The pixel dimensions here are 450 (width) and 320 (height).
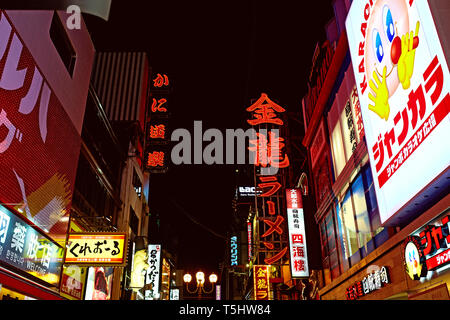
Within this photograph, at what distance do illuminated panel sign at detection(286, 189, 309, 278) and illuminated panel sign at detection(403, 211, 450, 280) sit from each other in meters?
9.10

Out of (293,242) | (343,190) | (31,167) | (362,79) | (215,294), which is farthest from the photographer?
(215,294)

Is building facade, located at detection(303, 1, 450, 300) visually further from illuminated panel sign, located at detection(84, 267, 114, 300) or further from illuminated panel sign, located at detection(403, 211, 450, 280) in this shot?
illuminated panel sign, located at detection(84, 267, 114, 300)

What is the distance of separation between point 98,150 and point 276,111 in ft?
42.8

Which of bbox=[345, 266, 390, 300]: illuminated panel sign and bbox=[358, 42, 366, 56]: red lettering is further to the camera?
bbox=[358, 42, 366, 56]: red lettering

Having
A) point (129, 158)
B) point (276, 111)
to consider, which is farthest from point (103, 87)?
point (276, 111)

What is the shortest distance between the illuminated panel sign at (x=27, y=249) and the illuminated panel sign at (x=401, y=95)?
8.10m

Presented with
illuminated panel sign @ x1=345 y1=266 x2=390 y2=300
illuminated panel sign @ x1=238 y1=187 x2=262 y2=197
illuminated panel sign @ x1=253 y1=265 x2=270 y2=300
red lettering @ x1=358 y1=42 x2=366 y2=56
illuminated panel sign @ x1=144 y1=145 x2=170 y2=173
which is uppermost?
illuminated panel sign @ x1=238 y1=187 x2=262 y2=197

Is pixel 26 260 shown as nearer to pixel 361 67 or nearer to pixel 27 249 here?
pixel 27 249

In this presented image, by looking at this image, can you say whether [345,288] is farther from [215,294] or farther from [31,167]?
[215,294]

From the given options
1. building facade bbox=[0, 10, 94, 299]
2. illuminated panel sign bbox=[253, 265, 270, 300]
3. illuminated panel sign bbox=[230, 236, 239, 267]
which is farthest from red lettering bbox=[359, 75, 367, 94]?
illuminated panel sign bbox=[230, 236, 239, 267]

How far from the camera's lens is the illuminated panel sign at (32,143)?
8586 mm

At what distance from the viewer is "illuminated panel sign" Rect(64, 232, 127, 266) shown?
13062 mm

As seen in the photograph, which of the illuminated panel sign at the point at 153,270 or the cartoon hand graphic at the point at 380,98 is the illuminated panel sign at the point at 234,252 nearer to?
the illuminated panel sign at the point at 153,270

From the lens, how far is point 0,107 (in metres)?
8.30
